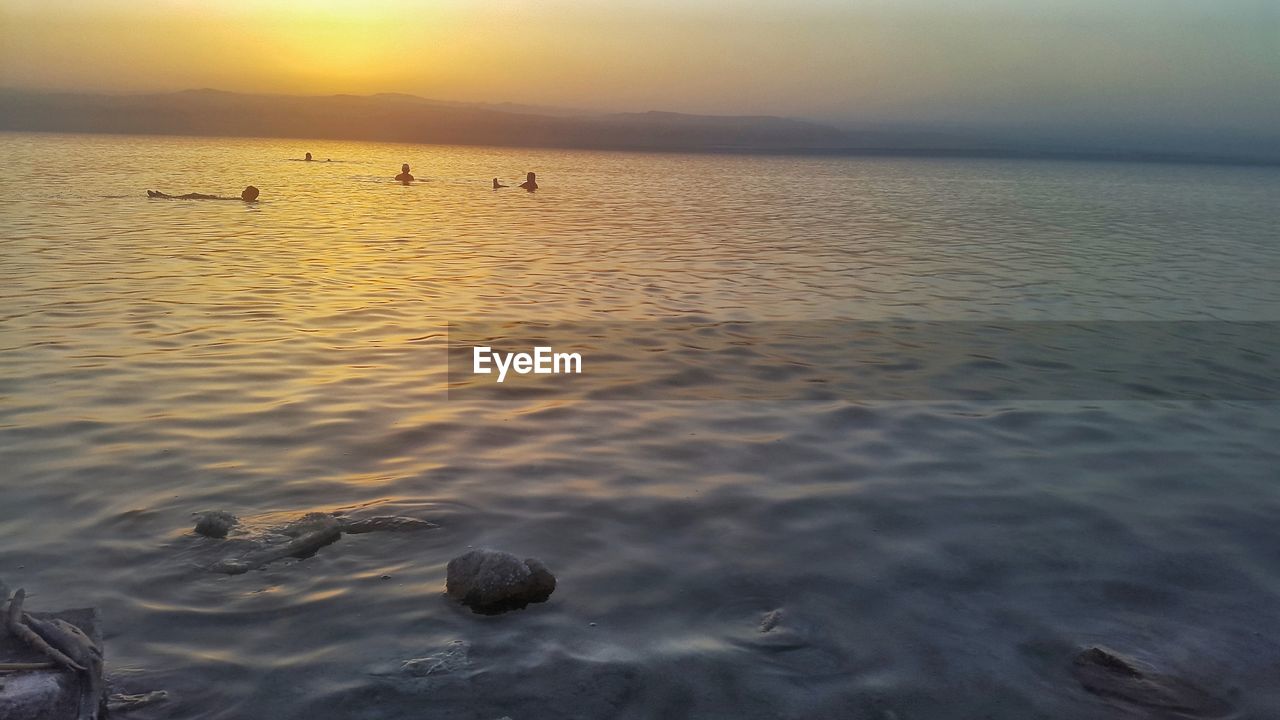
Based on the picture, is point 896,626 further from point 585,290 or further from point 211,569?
point 585,290

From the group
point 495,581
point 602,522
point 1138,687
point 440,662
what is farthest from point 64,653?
point 1138,687

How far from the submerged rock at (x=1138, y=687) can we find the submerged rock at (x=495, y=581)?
3.17m

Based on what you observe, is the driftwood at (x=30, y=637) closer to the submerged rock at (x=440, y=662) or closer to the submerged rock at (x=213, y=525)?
the submerged rock at (x=440, y=662)

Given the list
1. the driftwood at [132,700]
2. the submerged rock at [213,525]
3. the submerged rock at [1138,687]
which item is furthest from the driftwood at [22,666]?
the submerged rock at [1138,687]

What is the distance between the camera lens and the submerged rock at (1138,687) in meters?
5.24

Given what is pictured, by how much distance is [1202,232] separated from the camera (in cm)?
3722

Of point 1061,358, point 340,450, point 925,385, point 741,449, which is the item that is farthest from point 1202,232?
point 340,450

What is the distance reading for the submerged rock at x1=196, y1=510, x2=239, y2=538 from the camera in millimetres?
6945

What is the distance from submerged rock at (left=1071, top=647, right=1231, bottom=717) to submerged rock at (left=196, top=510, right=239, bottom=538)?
5.54 metres

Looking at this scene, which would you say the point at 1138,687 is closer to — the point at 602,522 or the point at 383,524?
the point at 602,522

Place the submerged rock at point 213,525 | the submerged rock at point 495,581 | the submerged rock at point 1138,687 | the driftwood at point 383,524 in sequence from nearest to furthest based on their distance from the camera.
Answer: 1. the submerged rock at point 1138,687
2. the submerged rock at point 495,581
3. the submerged rock at point 213,525
4. the driftwood at point 383,524

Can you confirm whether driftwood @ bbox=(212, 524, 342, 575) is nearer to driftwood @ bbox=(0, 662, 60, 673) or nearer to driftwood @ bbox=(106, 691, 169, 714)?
driftwood @ bbox=(106, 691, 169, 714)

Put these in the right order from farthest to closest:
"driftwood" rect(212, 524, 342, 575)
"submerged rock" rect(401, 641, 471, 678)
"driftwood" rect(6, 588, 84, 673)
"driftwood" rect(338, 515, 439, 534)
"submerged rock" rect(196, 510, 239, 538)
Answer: "driftwood" rect(338, 515, 439, 534)
"submerged rock" rect(196, 510, 239, 538)
"driftwood" rect(212, 524, 342, 575)
"submerged rock" rect(401, 641, 471, 678)
"driftwood" rect(6, 588, 84, 673)

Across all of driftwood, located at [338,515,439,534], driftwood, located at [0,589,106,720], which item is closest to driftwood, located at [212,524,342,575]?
driftwood, located at [338,515,439,534]
